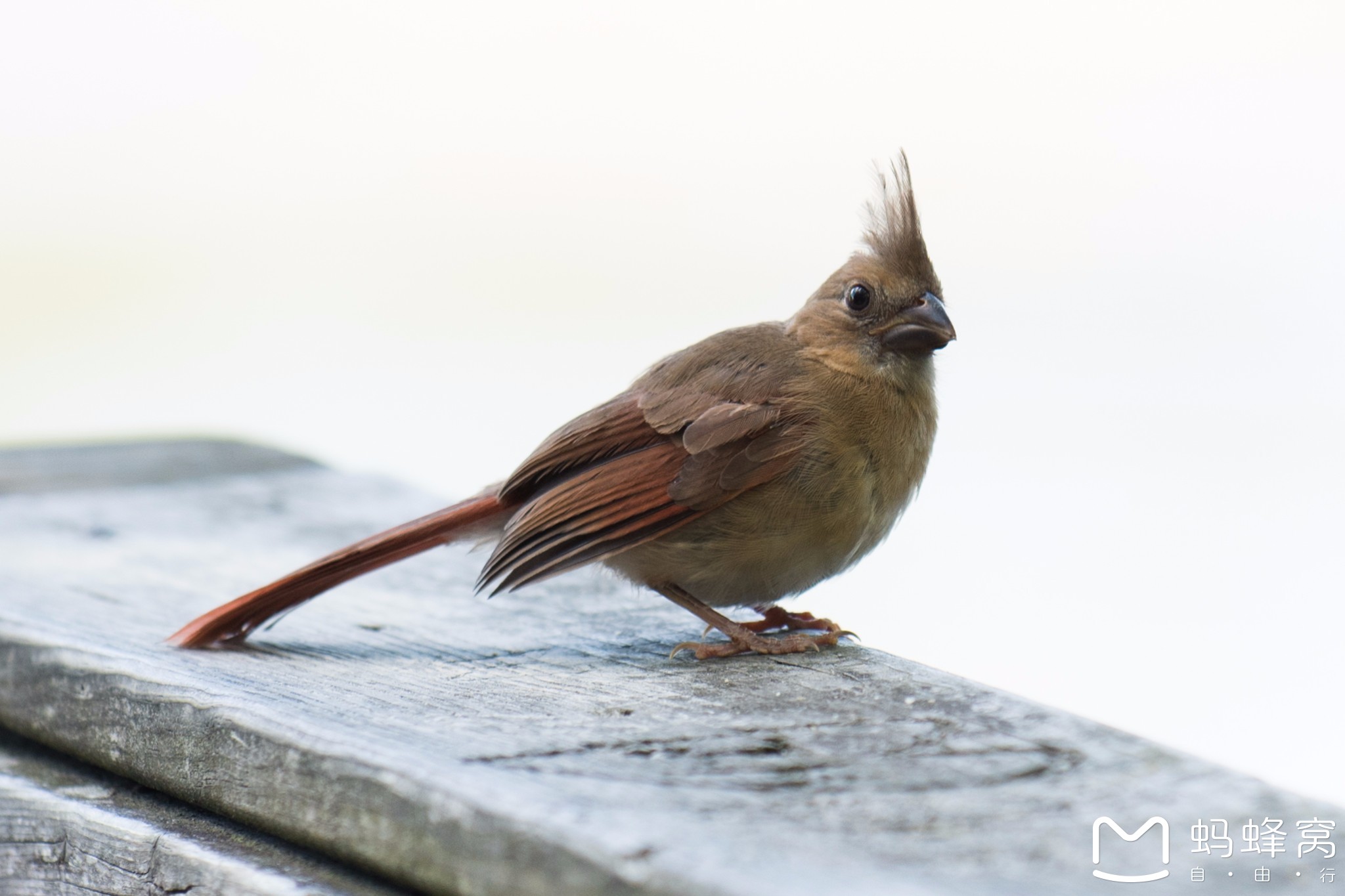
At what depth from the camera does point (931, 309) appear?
2.86 metres

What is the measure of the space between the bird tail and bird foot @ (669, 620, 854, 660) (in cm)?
58

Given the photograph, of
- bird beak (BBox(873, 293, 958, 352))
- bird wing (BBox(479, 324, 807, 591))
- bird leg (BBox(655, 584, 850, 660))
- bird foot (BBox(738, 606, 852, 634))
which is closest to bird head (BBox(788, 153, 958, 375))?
bird beak (BBox(873, 293, 958, 352))

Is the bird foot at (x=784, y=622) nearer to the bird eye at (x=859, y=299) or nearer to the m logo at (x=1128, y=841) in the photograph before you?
Result: the bird eye at (x=859, y=299)

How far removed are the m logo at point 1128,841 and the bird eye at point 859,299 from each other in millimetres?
1617

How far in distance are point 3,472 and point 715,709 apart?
117 inches

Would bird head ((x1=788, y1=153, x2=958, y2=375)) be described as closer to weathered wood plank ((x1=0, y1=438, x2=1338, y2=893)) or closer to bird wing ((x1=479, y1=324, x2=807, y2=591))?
bird wing ((x1=479, y1=324, x2=807, y2=591))

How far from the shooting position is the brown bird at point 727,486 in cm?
251

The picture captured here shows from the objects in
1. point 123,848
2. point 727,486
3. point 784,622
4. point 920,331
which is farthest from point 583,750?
point 920,331

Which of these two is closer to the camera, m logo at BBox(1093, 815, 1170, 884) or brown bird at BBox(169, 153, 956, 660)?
m logo at BBox(1093, 815, 1170, 884)

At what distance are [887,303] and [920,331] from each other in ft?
0.33

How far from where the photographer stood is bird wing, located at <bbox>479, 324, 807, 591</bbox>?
249 centimetres

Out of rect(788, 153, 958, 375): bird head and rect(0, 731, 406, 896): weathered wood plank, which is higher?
rect(788, 153, 958, 375): bird head

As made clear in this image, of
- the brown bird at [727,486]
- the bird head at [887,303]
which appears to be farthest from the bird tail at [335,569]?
the bird head at [887,303]

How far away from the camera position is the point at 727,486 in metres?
2.51
